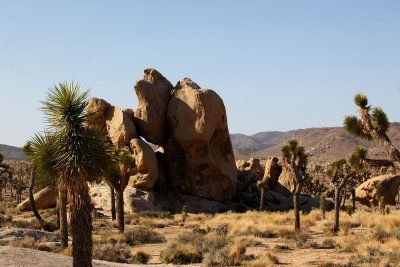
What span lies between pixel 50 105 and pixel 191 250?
27.7 ft

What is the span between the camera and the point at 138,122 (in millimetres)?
43344

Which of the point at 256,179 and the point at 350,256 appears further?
the point at 256,179

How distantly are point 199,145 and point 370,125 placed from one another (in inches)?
1101

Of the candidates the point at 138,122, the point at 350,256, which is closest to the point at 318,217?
the point at 350,256

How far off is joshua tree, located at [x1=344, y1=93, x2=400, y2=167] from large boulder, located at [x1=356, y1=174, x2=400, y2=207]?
2418cm

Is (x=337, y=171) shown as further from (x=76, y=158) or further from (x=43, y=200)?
(x=43, y=200)

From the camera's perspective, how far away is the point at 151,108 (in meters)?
43.0

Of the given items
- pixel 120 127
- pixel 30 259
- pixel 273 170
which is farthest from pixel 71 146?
pixel 273 170

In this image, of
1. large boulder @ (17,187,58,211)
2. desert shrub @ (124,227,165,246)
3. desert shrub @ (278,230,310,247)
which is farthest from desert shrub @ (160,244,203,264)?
large boulder @ (17,187,58,211)

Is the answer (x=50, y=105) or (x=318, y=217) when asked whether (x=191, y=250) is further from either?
(x=318, y=217)

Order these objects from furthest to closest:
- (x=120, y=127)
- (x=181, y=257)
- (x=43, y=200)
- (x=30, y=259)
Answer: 1. (x=120, y=127)
2. (x=43, y=200)
3. (x=181, y=257)
4. (x=30, y=259)

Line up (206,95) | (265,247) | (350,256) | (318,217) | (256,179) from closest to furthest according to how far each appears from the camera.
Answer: (350,256) → (265,247) → (318,217) → (206,95) → (256,179)

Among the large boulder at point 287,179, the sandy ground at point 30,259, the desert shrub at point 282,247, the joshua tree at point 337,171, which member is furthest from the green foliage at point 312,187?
the sandy ground at point 30,259

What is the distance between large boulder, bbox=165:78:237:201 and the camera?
41656 millimetres
